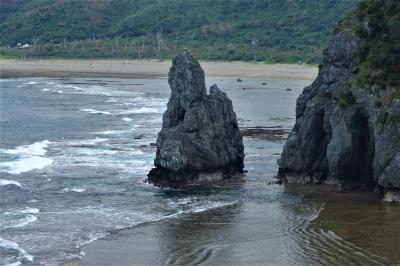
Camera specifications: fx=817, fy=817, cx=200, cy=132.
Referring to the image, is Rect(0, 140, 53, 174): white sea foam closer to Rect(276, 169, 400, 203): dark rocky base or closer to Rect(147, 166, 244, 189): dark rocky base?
Rect(147, 166, 244, 189): dark rocky base

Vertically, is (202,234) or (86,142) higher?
(86,142)

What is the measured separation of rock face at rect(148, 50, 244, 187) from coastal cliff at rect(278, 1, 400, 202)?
4.99 m

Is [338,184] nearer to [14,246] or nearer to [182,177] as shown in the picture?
[182,177]

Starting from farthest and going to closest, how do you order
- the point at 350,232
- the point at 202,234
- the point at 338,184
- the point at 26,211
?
the point at 338,184, the point at 26,211, the point at 202,234, the point at 350,232

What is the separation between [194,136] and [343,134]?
12.1 meters

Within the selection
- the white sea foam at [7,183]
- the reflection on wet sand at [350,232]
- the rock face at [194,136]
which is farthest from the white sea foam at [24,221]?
the reflection on wet sand at [350,232]

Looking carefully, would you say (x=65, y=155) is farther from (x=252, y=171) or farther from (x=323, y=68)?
(x=323, y=68)

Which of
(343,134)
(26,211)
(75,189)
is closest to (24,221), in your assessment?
(26,211)

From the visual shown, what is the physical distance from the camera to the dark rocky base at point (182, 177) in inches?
2513

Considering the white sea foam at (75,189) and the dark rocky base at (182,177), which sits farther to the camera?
the dark rocky base at (182,177)

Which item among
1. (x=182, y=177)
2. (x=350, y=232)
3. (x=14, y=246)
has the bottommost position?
(x=14, y=246)

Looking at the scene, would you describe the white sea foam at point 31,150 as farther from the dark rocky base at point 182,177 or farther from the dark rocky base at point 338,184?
the dark rocky base at point 338,184

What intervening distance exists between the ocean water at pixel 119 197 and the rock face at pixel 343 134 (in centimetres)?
337

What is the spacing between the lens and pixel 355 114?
59.9 meters
